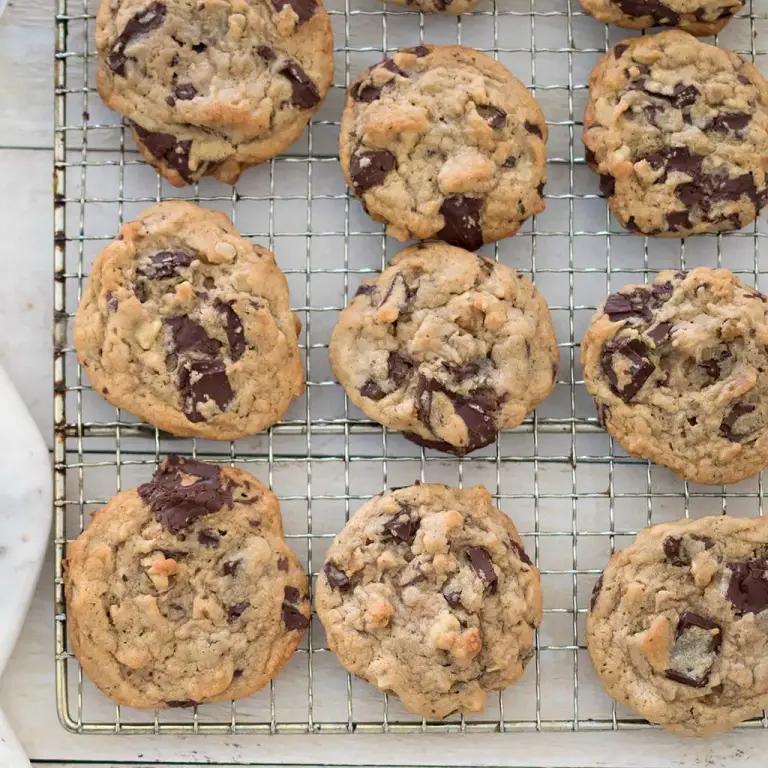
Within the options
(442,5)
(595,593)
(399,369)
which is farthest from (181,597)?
(442,5)

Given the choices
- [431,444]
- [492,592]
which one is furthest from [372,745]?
[431,444]

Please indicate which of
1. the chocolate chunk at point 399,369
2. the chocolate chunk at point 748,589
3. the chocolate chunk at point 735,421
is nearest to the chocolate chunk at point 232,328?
the chocolate chunk at point 399,369

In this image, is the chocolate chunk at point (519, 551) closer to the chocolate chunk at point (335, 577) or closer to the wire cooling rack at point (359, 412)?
the wire cooling rack at point (359, 412)

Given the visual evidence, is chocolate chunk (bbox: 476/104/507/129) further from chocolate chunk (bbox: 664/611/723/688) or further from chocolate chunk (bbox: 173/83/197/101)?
chocolate chunk (bbox: 664/611/723/688)

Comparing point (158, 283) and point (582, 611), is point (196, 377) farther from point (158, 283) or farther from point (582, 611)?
point (582, 611)

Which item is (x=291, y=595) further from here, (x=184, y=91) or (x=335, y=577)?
(x=184, y=91)

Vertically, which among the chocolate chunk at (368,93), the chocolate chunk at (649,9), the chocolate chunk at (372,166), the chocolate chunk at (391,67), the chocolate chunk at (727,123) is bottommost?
the chocolate chunk at (372,166)
